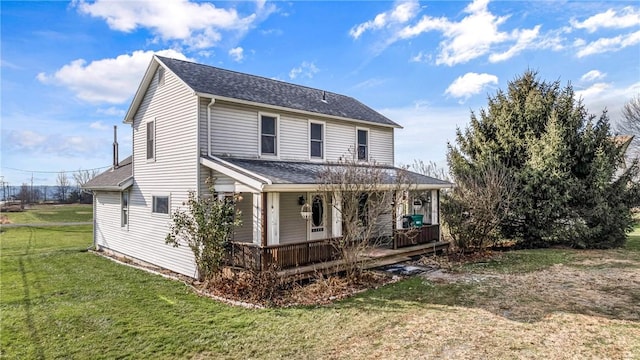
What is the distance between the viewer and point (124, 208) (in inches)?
578

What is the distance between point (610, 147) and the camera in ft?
48.2

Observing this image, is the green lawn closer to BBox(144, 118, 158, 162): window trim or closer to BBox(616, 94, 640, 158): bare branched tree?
BBox(144, 118, 158, 162): window trim

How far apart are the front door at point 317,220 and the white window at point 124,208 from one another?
25.8 ft

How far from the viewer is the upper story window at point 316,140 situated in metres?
A: 13.5

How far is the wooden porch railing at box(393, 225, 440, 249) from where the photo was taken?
12.3 metres

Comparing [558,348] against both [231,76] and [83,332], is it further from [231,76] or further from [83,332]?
[231,76]

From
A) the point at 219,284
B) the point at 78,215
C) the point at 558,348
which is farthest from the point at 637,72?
the point at 78,215

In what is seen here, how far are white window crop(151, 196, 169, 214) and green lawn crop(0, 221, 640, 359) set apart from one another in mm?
3219

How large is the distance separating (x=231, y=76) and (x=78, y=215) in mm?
30333

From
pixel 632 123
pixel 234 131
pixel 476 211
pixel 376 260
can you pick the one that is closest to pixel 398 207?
pixel 376 260

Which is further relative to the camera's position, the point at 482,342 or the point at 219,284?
the point at 219,284

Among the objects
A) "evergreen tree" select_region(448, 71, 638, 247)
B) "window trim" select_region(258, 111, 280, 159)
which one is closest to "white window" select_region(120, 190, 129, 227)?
"window trim" select_region(258, 111, 280, 159)

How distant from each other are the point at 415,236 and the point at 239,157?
6.97 meters

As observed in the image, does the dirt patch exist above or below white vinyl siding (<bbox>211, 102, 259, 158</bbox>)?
below
